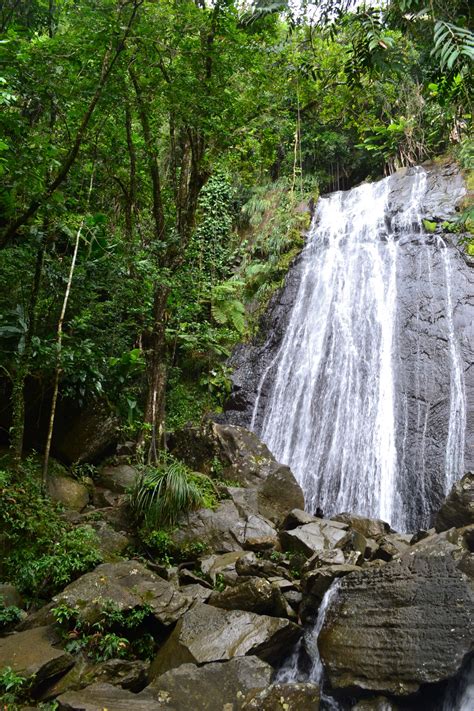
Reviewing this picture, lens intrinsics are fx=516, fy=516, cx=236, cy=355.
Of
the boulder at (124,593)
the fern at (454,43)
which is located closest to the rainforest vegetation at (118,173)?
the fern at (454,43)

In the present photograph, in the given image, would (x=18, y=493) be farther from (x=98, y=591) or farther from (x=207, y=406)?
(x=207, y=406)

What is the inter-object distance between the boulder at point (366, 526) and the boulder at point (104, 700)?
13.2 feet

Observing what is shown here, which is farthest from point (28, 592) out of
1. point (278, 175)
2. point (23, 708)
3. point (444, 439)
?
point (278, 175)

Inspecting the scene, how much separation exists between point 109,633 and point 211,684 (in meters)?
1.09

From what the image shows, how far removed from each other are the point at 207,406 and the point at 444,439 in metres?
5.36

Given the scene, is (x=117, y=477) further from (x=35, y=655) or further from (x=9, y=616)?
(x=35, y=655)

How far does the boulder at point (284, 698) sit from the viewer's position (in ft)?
12.8

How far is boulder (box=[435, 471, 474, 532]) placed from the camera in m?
5.94

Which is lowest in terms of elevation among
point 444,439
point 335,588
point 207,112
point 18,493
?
point 335,588

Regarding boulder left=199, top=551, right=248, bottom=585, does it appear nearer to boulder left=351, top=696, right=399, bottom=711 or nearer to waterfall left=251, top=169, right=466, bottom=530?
boulder left=351, top=696, right=399, bottom=711

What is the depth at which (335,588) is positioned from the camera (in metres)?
5.06

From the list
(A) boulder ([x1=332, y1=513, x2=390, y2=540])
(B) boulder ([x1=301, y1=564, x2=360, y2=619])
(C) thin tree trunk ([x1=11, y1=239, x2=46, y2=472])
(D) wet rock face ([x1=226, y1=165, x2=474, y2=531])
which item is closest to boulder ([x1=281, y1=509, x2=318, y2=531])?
(A) boulder ([x1=332, y1=513, x2=390, y2=540])

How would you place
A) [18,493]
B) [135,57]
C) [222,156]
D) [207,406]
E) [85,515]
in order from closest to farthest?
[18,493], [85,515], [135,57], [222,156], [207,406]

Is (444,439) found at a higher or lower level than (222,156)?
lower
